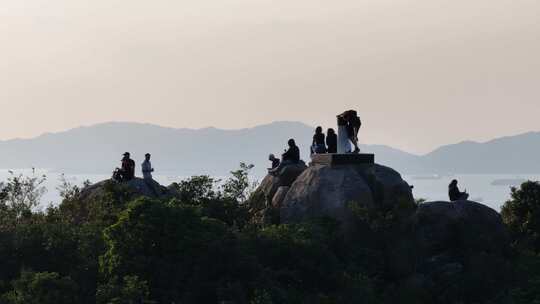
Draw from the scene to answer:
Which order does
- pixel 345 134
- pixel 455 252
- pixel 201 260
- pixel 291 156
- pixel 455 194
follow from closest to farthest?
pixel 201 260
pixel 455 252
pixel 345 134
pixel 455 194
pixel 291 156

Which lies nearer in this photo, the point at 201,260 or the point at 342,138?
the point at 201,260

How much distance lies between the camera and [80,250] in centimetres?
2939

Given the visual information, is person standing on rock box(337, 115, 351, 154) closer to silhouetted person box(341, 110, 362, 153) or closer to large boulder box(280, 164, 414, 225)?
silhouetted person box(341, 110, 362, 153)

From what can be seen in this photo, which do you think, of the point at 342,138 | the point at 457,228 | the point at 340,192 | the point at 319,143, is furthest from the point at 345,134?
the point at 457,228

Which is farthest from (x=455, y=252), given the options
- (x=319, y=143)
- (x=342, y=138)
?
(x=319, y=143)

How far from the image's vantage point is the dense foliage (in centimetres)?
2760

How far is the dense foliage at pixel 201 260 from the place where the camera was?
27.6 metres

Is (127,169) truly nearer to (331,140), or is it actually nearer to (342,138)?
(331,140)

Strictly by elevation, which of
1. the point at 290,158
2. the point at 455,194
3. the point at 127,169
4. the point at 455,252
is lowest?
the point at 455,252

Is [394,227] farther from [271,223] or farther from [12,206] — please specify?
[12,206]

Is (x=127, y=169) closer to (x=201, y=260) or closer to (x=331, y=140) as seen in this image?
(x=331, y=140)

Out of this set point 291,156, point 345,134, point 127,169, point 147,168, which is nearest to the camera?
point 345,134

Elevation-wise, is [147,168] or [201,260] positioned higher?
[147,168]

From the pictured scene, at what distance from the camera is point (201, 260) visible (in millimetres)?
28438
